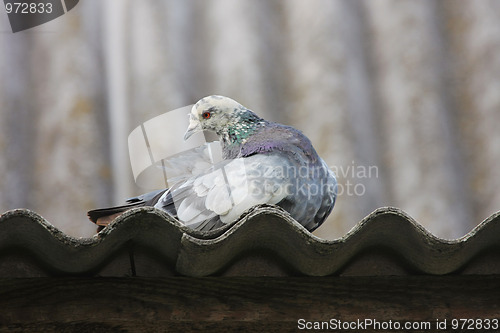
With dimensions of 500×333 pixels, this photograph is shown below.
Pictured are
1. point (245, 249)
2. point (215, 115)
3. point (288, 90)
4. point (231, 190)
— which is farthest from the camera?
point (288, 90)

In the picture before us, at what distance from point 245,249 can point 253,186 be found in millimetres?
133

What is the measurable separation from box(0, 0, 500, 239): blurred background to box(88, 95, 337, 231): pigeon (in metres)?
0.83

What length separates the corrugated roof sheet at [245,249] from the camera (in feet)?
2.96

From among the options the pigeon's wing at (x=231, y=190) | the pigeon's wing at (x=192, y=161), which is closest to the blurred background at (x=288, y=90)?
the pigeon's wing at (x=192, y=161)

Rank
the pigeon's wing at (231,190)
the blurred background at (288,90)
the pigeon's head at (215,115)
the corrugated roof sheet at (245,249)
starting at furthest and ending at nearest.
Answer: the blurred background at (288,90), the pigeon's head at (215,115), the pigeon's wing at (231,190), the corrugated roof sheet at (245,249)

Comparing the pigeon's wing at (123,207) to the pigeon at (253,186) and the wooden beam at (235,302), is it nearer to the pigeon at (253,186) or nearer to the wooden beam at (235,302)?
the pigeon at (253,186)

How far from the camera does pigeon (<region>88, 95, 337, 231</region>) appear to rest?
1.09 meters

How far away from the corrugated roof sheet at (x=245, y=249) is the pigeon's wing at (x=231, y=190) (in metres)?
0.11

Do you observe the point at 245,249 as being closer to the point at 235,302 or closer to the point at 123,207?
the point at 235,302

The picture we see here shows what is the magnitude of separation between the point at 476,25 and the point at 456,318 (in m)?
1.48

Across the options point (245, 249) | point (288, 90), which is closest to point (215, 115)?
point (245, 249)

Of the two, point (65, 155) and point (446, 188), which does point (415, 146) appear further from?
point (65, 155)

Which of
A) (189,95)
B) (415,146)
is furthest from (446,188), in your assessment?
(189,95)

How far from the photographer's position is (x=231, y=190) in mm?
1101
